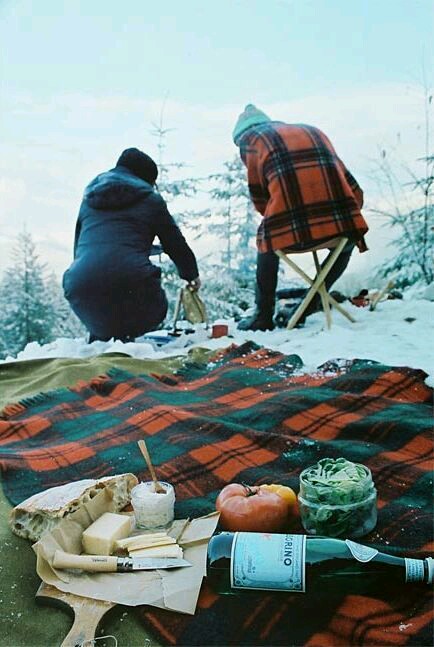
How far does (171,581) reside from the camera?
3.61ft

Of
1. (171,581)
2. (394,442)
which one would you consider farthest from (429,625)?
(394,442)

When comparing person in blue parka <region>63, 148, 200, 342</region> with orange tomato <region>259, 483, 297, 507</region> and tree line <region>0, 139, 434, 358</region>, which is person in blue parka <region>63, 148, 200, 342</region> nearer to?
tree line <region>0, 139, 434, 358</region>

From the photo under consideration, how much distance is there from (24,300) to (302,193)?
2.36 m

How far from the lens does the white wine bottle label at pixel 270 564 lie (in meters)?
1.03

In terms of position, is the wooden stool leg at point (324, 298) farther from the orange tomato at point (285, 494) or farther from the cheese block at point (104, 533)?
the cheese block at point (104, 533)

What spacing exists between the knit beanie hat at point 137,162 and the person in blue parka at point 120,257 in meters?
0.06

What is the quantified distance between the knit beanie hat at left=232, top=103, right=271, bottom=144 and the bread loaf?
289 cm

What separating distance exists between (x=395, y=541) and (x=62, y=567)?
62cm

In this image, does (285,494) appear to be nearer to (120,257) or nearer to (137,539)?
(137,539)

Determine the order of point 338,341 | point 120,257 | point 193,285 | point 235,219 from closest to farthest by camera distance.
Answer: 1. point 338,341
2. point 120,257
3. point 193,285
4. point 235,219

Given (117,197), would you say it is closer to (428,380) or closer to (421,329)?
(421,329)

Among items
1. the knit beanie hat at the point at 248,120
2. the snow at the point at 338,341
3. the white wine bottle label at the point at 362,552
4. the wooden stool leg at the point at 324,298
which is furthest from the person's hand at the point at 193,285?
the white wine bottle label at the point at 362,552

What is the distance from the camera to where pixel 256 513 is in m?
1.25

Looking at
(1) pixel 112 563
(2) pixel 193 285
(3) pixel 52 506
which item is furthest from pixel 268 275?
(1) pixel 112 563
